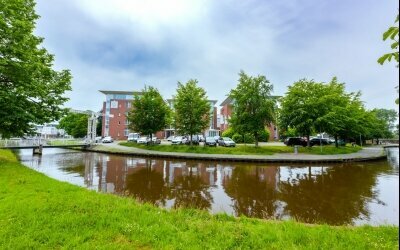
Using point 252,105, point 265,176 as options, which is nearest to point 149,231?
point 265,176

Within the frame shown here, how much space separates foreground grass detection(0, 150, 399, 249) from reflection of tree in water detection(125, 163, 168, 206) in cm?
327

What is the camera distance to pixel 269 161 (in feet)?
72.9

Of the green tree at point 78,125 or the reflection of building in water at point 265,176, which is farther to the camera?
the green tree at point 78,125

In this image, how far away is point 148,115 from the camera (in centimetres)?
3500

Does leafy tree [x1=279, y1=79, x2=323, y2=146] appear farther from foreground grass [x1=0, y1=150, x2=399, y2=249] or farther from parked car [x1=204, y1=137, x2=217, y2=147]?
foreground grass [x1=0, y1=150, x2=399, y2=249]

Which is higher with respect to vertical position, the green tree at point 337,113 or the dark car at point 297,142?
the green tree at point 337,113

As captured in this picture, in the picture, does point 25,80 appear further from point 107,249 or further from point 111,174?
point 107,249

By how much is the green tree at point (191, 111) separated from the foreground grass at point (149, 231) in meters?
24.2

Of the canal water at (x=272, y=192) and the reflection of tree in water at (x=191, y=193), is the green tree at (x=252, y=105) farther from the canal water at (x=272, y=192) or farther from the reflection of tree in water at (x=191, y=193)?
the reflection of tree in water at (x=191, y=193)

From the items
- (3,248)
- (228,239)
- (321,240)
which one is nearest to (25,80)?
(3,248)

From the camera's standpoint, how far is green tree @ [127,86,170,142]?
34781mm

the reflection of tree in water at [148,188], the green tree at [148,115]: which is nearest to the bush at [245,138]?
the green tree at [148,115]

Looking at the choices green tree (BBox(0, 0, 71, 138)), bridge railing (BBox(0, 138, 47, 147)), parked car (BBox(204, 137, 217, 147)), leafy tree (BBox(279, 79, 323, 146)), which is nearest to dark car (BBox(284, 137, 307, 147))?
leafy tree (BBox(279, 79, 323, 146))

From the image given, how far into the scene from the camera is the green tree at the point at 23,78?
13.0 meters
